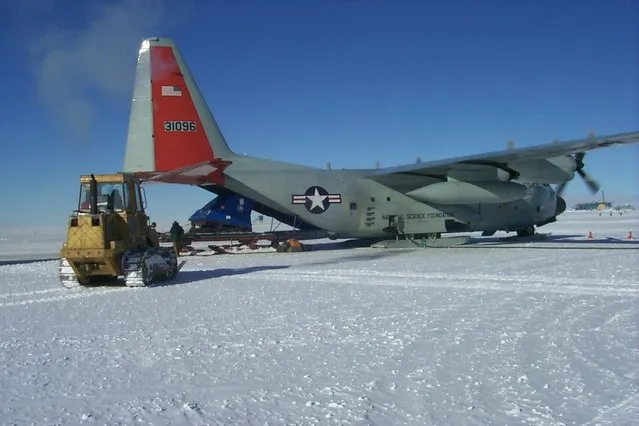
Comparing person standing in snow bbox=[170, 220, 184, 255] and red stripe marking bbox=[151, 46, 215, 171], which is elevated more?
red stripe marking bbox=[151, 46, 215, 171]

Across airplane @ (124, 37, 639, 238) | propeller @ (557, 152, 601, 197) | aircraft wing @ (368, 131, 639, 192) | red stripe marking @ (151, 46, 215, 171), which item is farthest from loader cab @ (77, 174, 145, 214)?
propeller @ (557, 152, 601, 197)

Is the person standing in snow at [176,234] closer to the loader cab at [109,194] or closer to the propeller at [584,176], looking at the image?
the loader cab at [109,194]

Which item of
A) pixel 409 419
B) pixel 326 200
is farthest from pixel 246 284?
pixel 326 200

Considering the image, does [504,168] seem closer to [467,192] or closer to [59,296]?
[467,192]

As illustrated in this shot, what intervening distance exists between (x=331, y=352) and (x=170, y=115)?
563 inches

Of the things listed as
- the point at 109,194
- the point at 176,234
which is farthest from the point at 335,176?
the point at 109,194

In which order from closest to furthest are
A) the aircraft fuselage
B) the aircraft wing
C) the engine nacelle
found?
1. the aircraft wing
2. the engine nacelle
3. the aircraft fuselage

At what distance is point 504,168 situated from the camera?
18875 millimetres

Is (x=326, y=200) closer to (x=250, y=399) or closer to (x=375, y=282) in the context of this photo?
(x=375, y=282)

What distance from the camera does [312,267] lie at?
46.5ft

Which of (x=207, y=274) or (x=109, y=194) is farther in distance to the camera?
(x=207, y=274)

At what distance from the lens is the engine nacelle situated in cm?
1878

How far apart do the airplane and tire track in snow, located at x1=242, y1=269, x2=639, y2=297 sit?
6.32 metres

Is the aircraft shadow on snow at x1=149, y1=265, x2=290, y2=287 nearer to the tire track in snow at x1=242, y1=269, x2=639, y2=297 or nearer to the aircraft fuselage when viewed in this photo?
the tire track in snow at x1=242, y1=269, x2=639, y2=297
